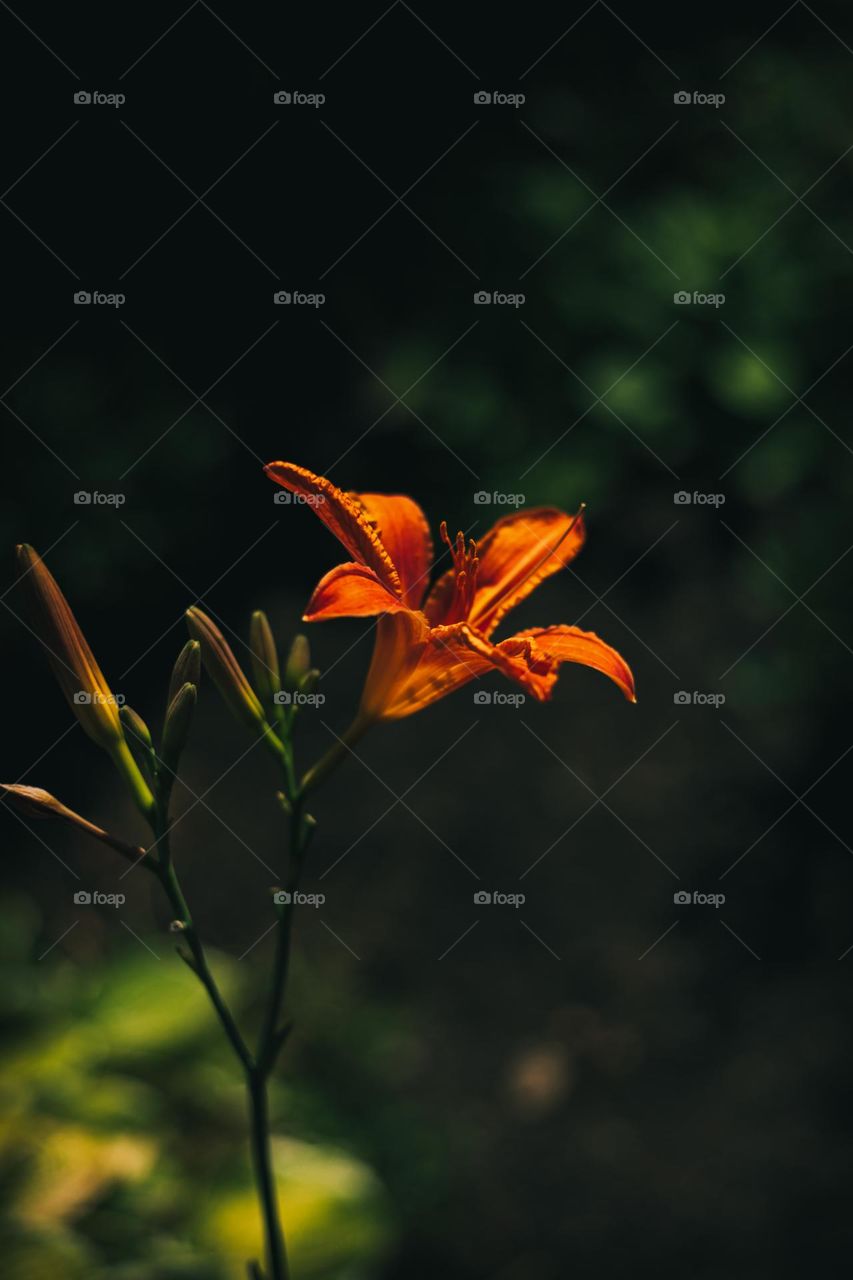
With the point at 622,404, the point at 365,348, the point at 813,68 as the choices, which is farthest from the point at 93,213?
the point at 813,68

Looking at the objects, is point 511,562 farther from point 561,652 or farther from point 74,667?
point 74,667

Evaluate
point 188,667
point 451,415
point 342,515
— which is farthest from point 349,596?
point 451,415

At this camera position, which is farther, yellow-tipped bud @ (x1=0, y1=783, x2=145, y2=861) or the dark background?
the dark background

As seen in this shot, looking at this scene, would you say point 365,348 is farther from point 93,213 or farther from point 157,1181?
point 157,1181

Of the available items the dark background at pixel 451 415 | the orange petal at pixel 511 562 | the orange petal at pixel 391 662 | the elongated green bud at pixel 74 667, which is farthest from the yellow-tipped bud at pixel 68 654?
the dark background at pixel 451 415

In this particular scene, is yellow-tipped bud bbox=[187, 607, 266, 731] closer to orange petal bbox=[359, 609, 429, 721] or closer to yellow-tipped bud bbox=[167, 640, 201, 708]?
yellow-tipped bud bbox=[167, 640, 201, 708]

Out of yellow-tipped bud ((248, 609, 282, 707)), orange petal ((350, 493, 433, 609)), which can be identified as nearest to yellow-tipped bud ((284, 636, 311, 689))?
yellow-tipped bud ((248, 609, 282, 707))
